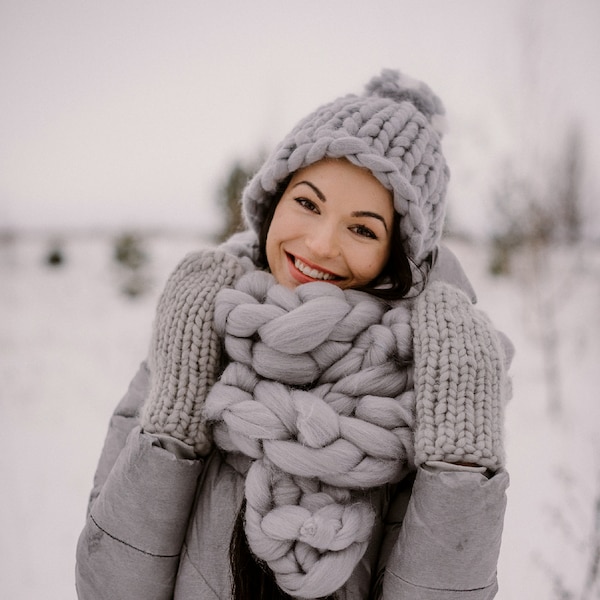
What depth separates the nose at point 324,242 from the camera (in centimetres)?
113

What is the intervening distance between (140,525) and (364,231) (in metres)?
0.84

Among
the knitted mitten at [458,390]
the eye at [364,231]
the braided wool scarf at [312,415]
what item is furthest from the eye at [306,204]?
the knitted mitten at [458,390]

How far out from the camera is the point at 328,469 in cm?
93

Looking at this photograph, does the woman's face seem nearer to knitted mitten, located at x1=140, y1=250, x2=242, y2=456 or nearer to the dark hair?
the dark hair

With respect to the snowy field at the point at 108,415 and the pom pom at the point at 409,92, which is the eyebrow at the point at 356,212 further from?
the snowy field at the point at 108,415

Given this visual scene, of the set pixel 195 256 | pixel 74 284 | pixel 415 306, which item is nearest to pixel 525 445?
pixel 415 306

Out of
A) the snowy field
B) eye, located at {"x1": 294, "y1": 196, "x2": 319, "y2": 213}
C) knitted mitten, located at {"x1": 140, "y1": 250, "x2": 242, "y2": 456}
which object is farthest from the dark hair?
the snowy field

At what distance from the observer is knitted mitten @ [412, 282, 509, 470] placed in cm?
93

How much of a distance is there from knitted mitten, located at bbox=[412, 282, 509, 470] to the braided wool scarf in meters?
0.05

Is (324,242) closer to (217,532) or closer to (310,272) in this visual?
(310,272)

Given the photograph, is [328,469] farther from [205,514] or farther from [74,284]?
[74,284]

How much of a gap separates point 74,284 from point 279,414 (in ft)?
31.7

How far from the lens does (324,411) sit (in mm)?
968

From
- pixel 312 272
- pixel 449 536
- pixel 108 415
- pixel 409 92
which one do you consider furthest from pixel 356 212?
pixel 108 415
